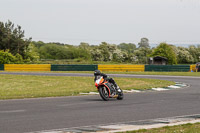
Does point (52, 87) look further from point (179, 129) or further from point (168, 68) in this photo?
point (168, 68)

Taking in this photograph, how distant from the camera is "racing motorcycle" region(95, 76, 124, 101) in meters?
13.6

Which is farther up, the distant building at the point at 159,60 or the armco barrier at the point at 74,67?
the distant building at the point at 159,60

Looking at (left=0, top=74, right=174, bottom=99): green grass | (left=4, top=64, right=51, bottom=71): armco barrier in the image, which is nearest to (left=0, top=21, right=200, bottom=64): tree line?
(left=4, top=64, right=51, bottom=71): armco barrier

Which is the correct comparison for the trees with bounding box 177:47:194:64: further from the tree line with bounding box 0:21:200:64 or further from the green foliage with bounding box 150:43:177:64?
the green foliage with bounding box 150:43:177:64

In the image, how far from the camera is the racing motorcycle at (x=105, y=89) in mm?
13650

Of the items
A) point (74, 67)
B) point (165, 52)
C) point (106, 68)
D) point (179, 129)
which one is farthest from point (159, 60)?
point (179, 129)

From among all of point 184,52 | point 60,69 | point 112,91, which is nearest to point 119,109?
point 112,91

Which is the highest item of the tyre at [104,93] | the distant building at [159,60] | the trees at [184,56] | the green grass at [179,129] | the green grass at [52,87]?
the trees at [184,56]

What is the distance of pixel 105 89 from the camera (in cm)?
1392

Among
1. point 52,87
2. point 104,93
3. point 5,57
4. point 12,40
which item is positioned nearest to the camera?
point 104,93

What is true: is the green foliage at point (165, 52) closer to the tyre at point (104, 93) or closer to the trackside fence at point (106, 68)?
the trackside fence at point (106, 68)

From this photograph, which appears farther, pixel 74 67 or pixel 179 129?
pixel 74 67

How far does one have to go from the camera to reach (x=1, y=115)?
31.3ft

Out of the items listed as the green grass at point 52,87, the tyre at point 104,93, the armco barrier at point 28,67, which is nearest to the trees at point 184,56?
the armco barrier at point 28,67
